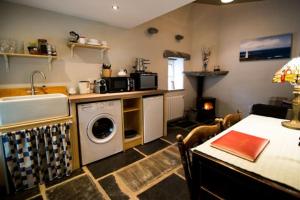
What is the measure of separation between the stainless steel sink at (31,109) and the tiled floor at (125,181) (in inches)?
31.1

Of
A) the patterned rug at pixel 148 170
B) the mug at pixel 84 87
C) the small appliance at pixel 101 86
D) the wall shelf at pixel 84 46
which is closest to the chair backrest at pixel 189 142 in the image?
the patterned rug at pixel 148 170

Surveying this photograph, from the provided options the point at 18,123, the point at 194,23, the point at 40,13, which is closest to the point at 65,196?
the point at 18,123

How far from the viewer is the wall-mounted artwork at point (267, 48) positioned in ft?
10.2

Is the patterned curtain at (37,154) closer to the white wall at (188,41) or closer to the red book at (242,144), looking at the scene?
the white wall at (188,41)

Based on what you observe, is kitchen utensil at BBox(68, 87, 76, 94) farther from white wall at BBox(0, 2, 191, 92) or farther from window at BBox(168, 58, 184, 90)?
window at BBox(168, 58, 184, 90)

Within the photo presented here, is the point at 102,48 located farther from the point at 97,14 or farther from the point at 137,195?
the point at 137,195

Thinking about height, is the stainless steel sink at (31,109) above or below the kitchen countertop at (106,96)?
below

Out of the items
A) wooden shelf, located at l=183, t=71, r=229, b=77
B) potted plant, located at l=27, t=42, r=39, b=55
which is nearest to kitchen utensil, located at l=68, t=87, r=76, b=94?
potted plant, located at l=27, t=42, r=39, b=55

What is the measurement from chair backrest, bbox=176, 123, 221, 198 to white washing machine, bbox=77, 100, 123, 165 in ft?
4.78

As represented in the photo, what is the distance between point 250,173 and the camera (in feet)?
2.31

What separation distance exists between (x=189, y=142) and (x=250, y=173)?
37 centimetres

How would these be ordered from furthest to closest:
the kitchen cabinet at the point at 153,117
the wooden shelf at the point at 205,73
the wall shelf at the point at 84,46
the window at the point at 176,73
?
the window at the point at 176,73 → the wooden shelf at the point at 205,73 → the kitchen cabinet at the point at 153,117 → the wall shelf at the point at 84,46

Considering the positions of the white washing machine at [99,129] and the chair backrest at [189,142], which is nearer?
the chair backrest at [189,142]

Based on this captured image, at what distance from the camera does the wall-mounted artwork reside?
3096 mm
